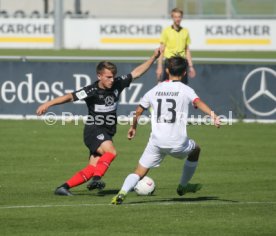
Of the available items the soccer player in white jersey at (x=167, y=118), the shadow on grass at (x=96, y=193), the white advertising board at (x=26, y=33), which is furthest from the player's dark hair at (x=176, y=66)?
the white advertising board at (x=26, y=33)

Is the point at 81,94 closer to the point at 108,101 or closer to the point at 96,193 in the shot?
the point at 108,101

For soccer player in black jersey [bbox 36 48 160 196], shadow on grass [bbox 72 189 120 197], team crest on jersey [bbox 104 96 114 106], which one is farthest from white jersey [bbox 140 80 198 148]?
shadow on grass [bbox 72 189 120 197]

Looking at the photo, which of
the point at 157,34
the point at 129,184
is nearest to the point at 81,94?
the point at 129,184

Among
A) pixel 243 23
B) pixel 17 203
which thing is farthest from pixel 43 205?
pixel 243 23

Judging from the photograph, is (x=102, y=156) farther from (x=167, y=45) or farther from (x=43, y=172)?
(x=167, y=45)

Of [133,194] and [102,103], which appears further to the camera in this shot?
[133,194]

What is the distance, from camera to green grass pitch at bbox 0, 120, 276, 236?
978 centimetres

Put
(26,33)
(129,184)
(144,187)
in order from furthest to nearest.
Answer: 1. (26,33)
2. (144,187)
3. (129,184)

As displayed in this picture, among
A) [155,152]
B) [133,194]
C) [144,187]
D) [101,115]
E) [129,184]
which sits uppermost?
[101,115]

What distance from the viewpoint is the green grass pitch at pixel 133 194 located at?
9.78 metres

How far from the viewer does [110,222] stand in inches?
392

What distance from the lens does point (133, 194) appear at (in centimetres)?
1255

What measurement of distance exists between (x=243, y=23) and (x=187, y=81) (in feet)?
80.4

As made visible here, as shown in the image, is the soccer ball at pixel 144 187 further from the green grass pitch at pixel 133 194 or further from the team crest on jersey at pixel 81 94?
the team crest on jersey at pixel 81 94
